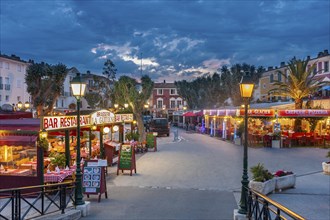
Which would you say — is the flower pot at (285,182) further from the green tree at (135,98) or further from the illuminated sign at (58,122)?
the green tree at (135,98)

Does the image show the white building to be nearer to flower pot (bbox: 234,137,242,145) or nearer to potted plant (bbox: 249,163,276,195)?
flower pot (bbox: 234,137,242,145)

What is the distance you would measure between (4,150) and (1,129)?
906 millimetres

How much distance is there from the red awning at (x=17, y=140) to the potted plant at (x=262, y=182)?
7.67 meters

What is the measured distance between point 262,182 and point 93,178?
577 centimetres

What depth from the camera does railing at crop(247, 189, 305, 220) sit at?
5054 millimetres

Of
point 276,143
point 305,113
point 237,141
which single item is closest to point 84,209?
point 276,143

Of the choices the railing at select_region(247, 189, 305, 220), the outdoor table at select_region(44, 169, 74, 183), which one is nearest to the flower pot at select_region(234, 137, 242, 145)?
the outdoor table at select_region(44, 169, 74, 183)

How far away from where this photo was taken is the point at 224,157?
74.2ft

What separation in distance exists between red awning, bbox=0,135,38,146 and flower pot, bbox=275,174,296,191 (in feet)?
28.9

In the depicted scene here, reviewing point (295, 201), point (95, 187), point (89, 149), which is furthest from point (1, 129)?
point (295, 201)

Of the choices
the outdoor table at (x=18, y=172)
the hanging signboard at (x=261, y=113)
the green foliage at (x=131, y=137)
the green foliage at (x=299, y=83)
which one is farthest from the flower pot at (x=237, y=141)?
the outdoor table at (x=18, y=172)

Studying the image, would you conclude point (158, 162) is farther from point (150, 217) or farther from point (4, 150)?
point (150, 217)

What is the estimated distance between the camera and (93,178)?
11.7m

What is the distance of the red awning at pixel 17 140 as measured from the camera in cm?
1205
